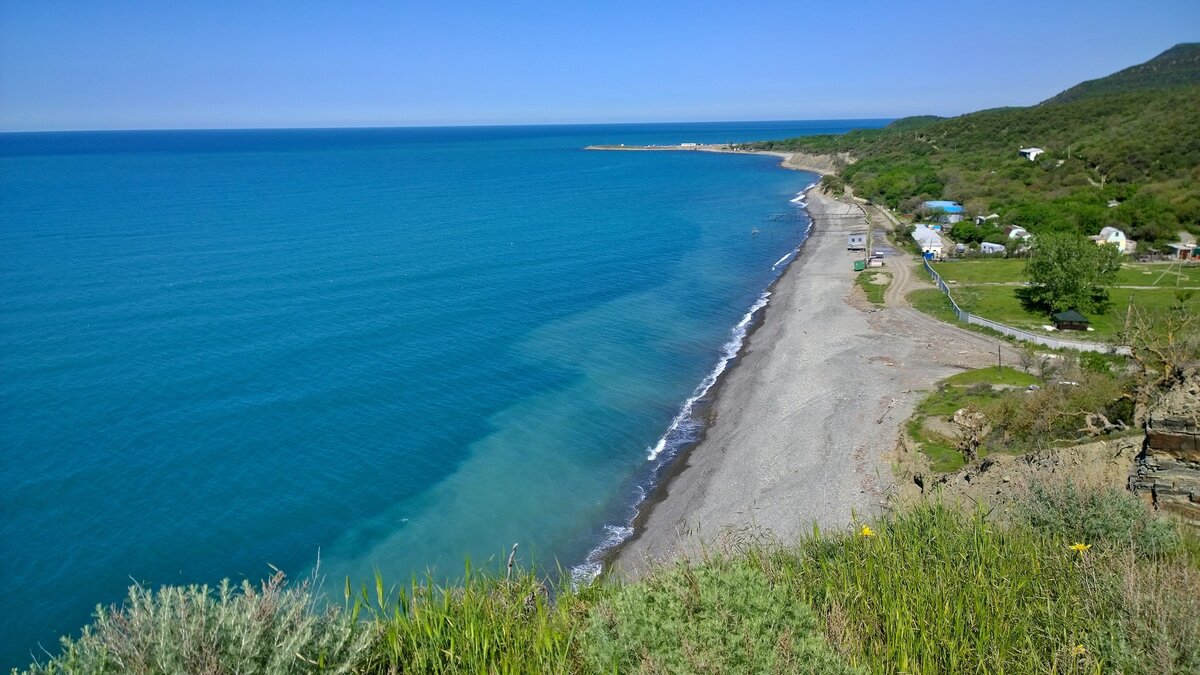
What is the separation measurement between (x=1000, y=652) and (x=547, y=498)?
793 inches

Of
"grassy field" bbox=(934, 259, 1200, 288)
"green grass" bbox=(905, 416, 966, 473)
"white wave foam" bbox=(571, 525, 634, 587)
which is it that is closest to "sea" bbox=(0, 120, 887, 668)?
"white wave foam" bbox=(571, 525, 634, 587)

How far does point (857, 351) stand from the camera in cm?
3988

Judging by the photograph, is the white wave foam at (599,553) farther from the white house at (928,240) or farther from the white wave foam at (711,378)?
the white house at (928,240)

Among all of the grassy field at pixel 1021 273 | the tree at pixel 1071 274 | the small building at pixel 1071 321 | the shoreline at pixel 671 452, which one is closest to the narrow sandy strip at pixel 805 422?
the shoreline at pixel 671 452

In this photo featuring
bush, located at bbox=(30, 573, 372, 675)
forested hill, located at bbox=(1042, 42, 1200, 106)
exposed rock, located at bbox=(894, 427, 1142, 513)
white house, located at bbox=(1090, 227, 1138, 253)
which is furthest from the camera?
forested hill, located at bbox=(1042, 42, 1200, 106)

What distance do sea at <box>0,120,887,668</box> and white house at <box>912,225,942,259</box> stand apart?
12770 millimetres

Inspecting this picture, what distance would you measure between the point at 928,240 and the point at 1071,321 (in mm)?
28437

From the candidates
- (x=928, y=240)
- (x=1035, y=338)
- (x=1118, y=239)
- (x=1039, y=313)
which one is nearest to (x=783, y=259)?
(x=928, y=240)

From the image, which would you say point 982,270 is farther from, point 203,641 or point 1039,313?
point 203,641

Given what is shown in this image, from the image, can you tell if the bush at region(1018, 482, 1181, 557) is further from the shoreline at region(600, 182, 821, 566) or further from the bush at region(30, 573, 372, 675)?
the bush at region(30, 573, 372, 675)

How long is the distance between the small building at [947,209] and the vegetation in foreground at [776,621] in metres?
73.6

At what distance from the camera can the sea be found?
949 inches

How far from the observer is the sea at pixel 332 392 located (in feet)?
79.1

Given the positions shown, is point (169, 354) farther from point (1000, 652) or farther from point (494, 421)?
point (1000, 652)
